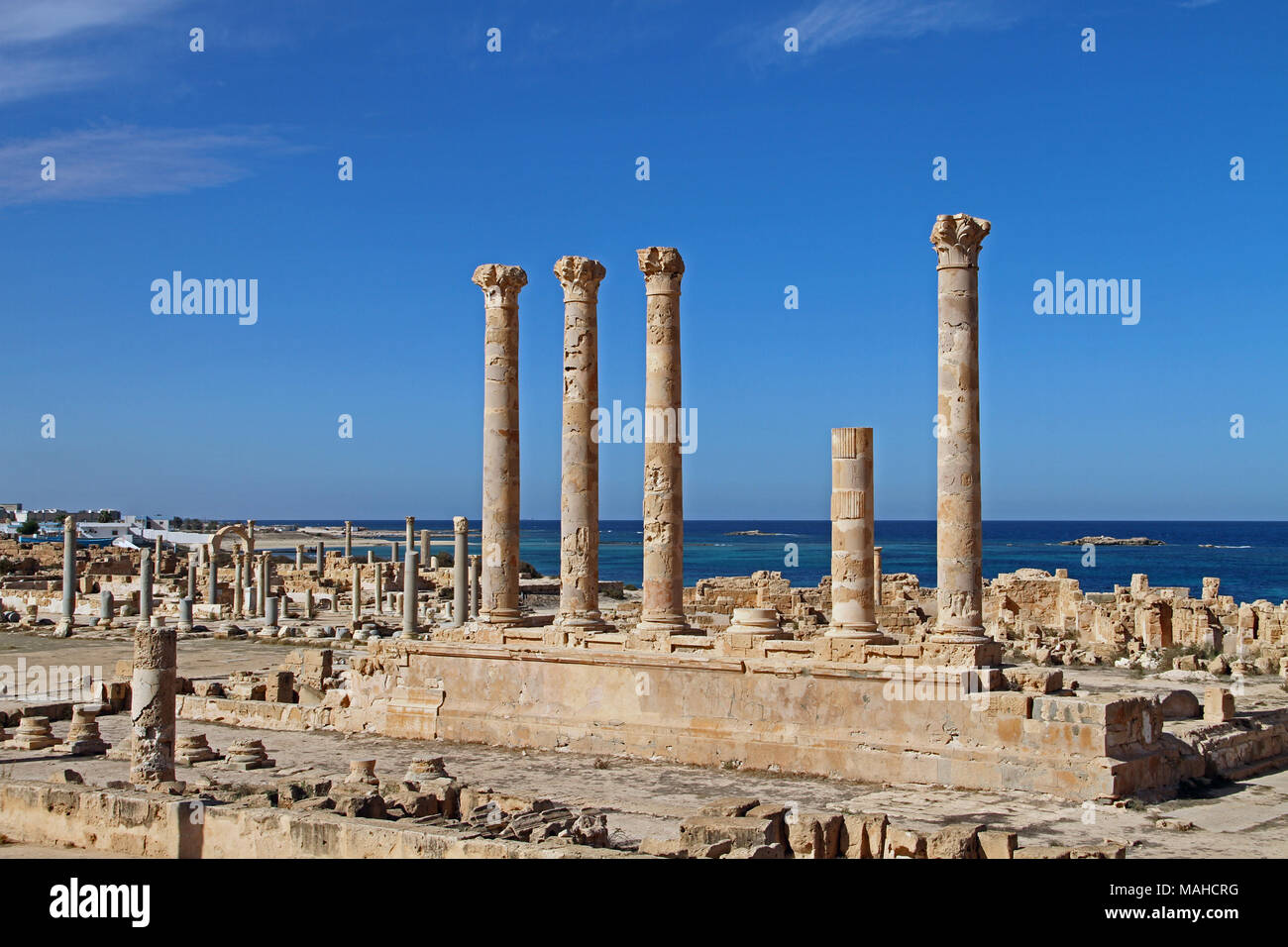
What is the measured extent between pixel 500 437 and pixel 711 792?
7.37m

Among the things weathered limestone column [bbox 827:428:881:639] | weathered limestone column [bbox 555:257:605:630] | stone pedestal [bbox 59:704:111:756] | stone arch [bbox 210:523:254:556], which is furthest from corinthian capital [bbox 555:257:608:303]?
stone arch [bbox 210:523:254:556]

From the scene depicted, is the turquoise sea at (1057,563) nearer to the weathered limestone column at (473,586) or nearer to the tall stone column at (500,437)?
the weathered limestone column at (473,586)

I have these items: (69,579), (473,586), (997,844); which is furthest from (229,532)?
(997,844)

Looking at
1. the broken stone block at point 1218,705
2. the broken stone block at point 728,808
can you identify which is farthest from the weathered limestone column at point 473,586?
the broken stone block at point 728,808

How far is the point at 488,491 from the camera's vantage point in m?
20.5

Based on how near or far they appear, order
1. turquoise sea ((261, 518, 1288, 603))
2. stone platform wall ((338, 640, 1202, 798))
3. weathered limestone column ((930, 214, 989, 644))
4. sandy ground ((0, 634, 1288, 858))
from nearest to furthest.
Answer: sandy ground ((0, 634, 1288, 858)), stone platform wall ((338, 640, 1202, 798)), weathered limestone column ((930, 214, 989, 644)), turquoise sea ((261, 518, 1288, 603))

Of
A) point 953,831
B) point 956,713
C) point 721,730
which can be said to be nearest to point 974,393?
point 956,713

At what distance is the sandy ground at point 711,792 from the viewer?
42.1ft

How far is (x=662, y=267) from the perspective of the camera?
18.9 m

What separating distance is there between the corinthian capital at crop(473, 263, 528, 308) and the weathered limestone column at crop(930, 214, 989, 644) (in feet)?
23.0

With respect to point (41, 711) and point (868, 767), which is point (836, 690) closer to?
point (868, 767)

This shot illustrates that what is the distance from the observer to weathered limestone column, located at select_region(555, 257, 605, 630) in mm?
19703

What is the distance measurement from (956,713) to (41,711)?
51.6ft

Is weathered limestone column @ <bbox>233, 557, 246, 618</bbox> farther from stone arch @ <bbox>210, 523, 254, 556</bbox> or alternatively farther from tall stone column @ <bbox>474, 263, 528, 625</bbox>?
tall stone column @ <bbox>474, 263, 528, 625</bbox>
